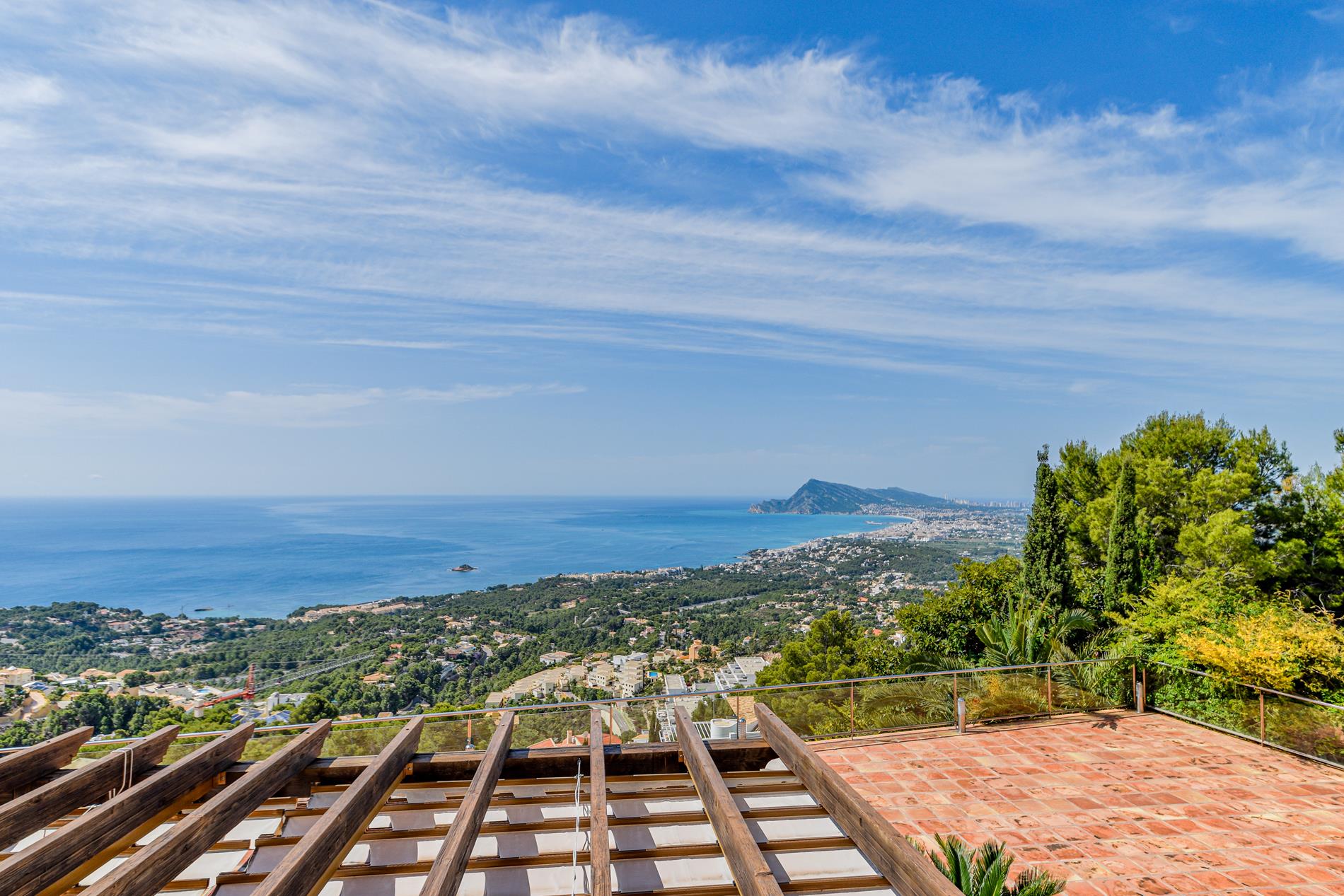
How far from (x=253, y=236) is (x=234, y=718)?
11982 mm

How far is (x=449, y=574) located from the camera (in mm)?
67500

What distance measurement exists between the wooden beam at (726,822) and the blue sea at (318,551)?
55.1 m

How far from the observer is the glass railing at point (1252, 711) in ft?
22.5

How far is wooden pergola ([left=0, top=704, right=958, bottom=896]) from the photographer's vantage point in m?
1.66

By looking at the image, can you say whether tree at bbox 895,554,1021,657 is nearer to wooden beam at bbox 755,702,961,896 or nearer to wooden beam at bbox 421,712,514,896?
wooden beam at bbox 755,702,961,896

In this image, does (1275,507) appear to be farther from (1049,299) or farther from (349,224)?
(349,224)

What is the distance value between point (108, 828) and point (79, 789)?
1.90ft

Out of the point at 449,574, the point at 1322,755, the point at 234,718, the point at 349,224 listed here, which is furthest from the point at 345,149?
the point at 449,574

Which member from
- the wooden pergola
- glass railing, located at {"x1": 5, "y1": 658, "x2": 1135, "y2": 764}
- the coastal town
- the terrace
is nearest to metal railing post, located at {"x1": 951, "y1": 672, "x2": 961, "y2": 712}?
glass railing, located at {"x1": 5, "y1": 658, "x2": 1135, "y2": 764}

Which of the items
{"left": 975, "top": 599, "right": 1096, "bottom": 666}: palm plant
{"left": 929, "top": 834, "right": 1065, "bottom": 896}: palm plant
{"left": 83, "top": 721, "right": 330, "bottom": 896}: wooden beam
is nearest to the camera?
{"left": 83, "top": 721, "right": 330, "bottom": 896}: wooden beam

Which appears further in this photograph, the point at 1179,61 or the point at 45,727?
the point at 45,727

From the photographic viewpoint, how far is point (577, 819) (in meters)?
2.08

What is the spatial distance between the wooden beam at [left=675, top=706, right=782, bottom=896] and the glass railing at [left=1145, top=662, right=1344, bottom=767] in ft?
26.5

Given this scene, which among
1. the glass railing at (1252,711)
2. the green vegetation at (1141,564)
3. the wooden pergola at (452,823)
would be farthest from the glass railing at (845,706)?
the wooden pergola at (452,823)
